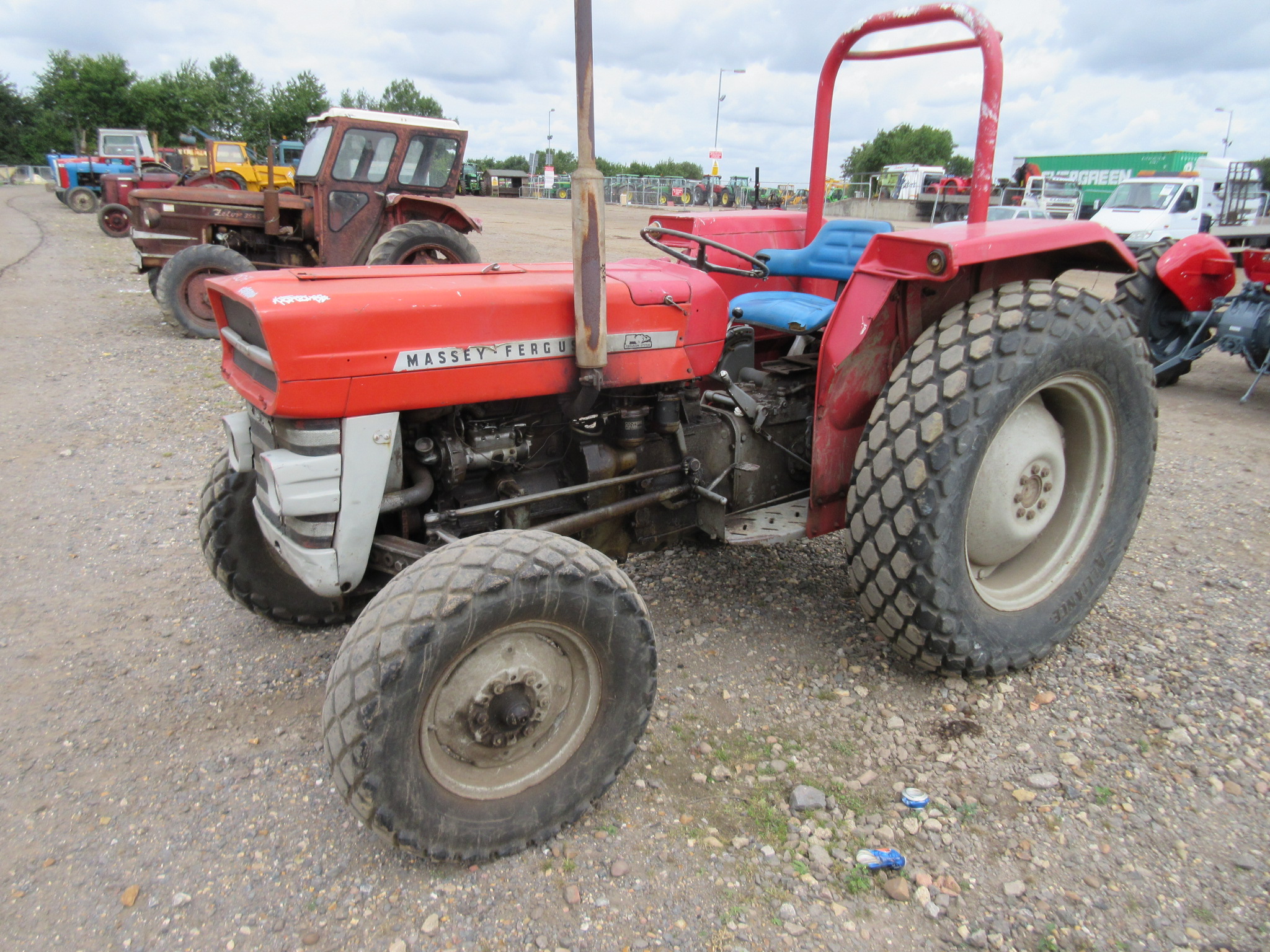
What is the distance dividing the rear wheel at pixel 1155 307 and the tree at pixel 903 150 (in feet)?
179

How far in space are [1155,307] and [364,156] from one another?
763cm

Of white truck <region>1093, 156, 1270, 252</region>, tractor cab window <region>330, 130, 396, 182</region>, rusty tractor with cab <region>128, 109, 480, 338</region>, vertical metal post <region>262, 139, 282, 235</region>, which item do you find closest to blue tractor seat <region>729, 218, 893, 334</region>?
rusty tractor with cab <region>128, 109, 480, 338</region>

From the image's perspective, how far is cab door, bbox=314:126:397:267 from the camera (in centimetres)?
863

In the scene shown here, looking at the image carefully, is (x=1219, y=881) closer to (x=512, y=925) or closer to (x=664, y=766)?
(x=664, y=766)

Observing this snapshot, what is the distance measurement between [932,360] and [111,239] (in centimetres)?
1936

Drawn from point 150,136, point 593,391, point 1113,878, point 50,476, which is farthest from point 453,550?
point 150,136

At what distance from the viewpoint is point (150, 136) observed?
2880 centimetres

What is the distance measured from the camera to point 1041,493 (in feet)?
8.98

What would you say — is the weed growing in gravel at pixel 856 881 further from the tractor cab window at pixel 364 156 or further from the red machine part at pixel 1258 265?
the tractor cab window at pixel 364 156

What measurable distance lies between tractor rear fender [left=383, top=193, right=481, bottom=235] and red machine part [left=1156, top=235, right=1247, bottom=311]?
6.55 metres

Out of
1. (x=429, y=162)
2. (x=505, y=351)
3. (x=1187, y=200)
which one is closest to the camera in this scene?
(x=505, y=351)

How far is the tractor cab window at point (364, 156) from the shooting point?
8625 mm

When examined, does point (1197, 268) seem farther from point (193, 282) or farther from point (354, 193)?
point (193, 282)

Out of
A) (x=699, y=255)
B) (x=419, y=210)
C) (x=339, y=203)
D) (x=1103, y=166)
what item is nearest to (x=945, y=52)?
(x=699, y=255)
